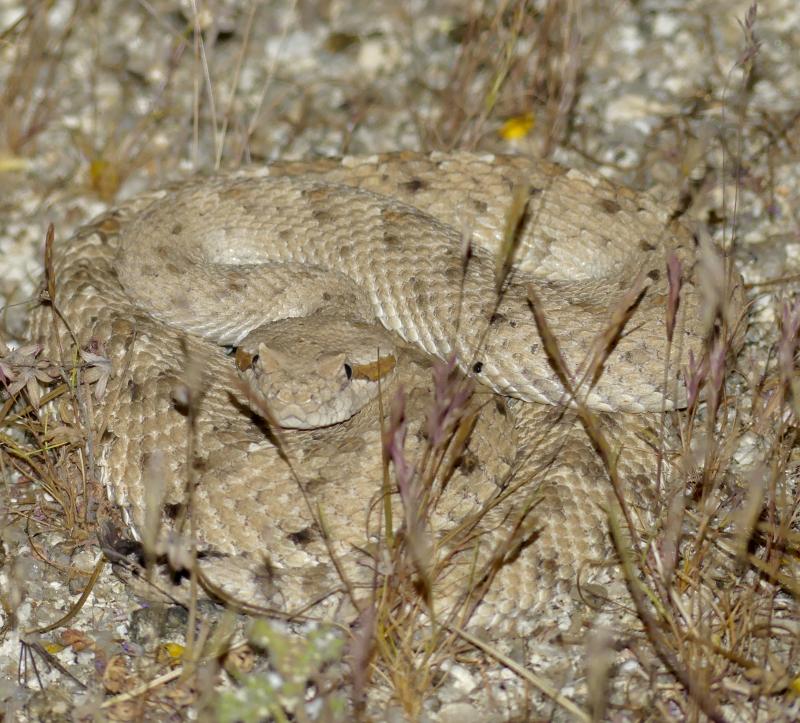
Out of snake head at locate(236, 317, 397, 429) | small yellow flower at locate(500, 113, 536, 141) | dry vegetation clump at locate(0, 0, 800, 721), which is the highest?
small yellow flower at locate(500, 113, 536, 141)

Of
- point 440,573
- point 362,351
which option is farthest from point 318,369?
point 440,573

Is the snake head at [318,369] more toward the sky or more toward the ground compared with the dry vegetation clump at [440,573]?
more toward the sky

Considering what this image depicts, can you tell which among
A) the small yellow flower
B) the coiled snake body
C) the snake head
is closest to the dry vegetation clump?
the coiled snake body

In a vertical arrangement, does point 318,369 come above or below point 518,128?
below

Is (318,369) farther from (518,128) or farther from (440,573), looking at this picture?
(518,128)

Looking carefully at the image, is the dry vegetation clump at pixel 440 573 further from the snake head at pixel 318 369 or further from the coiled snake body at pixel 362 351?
the snake head at pixel 318 369

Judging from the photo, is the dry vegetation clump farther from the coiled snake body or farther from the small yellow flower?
the small yellow flower

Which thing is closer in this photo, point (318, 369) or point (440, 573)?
point (440, 573)

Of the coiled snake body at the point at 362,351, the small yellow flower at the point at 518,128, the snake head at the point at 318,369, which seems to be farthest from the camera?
the small yellow flower at the point at 518,128

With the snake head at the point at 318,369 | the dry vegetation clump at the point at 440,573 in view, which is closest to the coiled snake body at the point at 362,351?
the snake head at the point at 318,369

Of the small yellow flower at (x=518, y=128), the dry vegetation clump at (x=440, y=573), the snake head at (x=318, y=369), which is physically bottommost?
the dry vegetation clump at (x=440, y=573)

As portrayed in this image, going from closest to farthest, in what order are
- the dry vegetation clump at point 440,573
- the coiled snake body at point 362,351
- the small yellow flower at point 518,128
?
the dry vegetation clump at point 440,573, the coiled snake body at point 362,351, the small yellow flower at point 518,128
